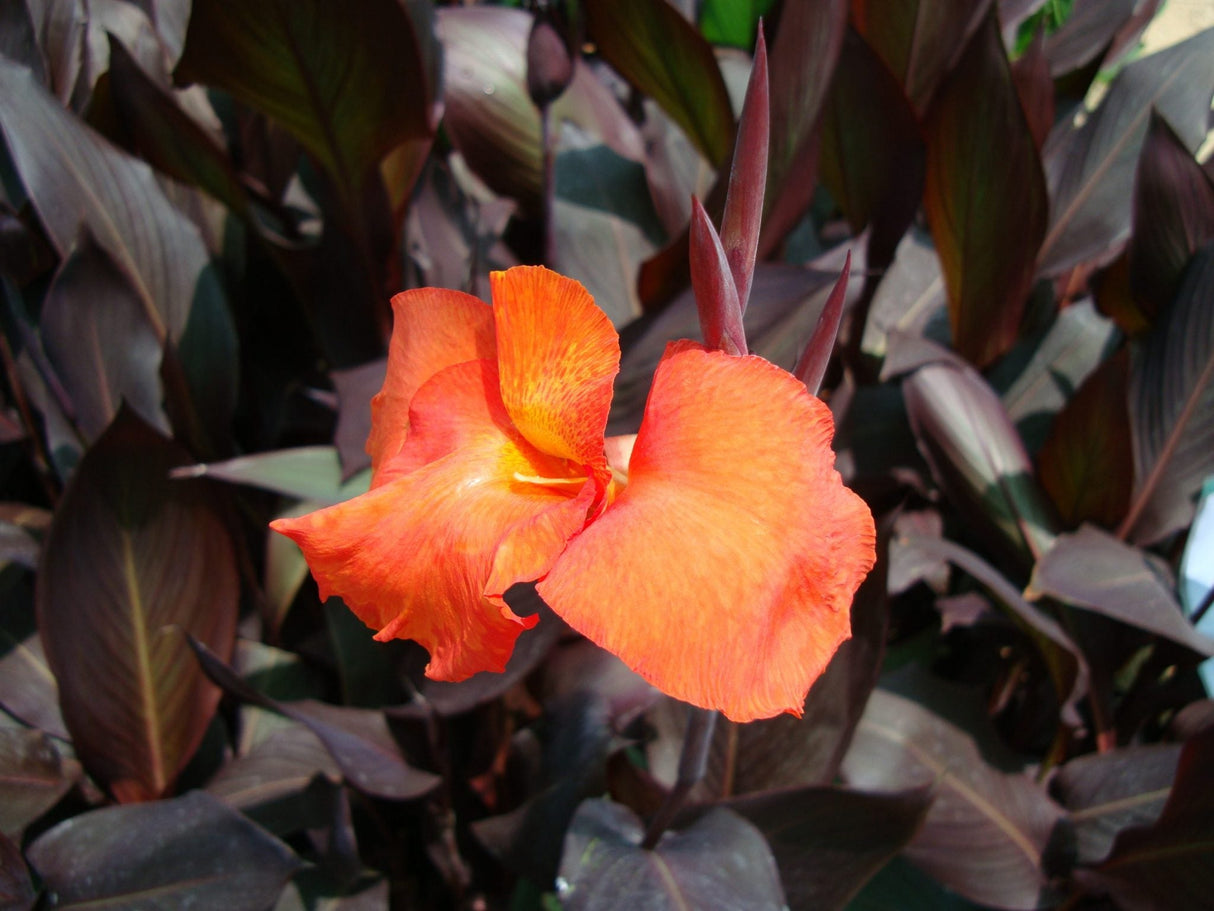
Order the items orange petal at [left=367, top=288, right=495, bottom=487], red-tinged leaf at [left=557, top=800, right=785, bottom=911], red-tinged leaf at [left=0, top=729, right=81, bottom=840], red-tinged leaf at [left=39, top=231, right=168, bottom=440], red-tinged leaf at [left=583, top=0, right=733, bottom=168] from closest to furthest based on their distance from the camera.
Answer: orange petal at [left=367, top=288, right=495, bottom=487] < red-tinged leaf at [left=557, top=800, right=785, bottom=911] < red-tinged leaf at [left=0, top=729, right=81, bottom=840] < red-tinged leaf at [left=39, top=231, right=168, bottom=440] < red-tinged leaf at [left=583, top=0, right=733, bottom=168]

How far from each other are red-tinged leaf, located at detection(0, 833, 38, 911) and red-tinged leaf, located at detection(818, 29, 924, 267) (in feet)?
3.07

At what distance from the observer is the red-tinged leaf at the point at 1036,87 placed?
979 mm

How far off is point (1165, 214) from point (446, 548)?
2.71 feet

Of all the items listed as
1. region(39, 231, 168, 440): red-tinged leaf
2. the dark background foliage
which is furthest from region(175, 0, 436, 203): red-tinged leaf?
region(39, 231, 168, 440): red-tinged leaf

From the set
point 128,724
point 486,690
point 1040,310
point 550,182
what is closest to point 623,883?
point 486,690

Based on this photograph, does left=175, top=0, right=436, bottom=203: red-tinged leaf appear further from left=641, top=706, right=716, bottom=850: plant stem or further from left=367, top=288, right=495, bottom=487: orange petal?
→ left=641, top=706, right=716, bottom=850: plant stem

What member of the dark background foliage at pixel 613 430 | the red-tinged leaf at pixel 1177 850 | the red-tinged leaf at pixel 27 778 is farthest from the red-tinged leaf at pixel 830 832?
the red-tinged leaf at pixel 27 778

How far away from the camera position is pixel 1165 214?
33.6 inches

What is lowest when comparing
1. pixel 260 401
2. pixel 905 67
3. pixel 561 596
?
pixel 260 401

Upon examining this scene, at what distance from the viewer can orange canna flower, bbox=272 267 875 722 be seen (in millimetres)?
319

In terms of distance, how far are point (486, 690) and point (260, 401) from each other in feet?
1.88

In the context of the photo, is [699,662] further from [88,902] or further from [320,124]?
[320,124]

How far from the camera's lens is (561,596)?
13.1 inches

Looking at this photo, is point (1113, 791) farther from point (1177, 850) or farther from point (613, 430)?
point (613, 430)
